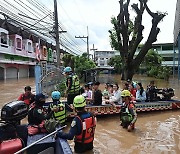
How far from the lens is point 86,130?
423 centimetres

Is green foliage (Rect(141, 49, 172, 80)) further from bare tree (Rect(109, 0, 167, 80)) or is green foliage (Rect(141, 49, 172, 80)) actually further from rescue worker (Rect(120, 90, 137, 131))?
rescue worker (Rect(120, 90, 137, 131))

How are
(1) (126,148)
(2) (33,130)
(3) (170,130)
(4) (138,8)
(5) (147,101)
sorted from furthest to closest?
(4) (138,8) → (5) (147,101) → (3) (170,130) → (1) (126,148) → (2) (33,130)

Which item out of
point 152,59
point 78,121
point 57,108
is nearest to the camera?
point 78,121

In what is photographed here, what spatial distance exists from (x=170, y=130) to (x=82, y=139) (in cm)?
396

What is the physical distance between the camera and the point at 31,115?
A: 14.9 feet

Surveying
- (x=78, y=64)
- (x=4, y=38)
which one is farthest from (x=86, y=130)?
(x=4, y=38)

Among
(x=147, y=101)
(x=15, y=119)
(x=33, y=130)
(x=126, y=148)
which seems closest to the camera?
(x=15, y=119)

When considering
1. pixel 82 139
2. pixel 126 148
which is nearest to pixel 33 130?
pixel 82 139

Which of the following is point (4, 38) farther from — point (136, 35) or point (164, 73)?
point (164, 73)

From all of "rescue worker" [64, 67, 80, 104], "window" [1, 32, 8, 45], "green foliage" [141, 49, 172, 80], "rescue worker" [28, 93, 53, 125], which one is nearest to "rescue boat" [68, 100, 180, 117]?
"rescue worker" [64, 67, 80, 104]

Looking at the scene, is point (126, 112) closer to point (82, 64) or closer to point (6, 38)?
point (82, 64)

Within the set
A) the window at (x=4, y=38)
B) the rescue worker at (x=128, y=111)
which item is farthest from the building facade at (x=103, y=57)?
the rescue worker at (x=128, y=111)

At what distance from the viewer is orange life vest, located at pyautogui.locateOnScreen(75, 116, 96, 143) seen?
4.13 m

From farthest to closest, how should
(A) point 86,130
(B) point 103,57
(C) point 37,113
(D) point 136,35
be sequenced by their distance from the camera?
1. (B) point 103,57
2. (D) point 136,35
3. (C) point 37,113
4. (A) point 86,130
